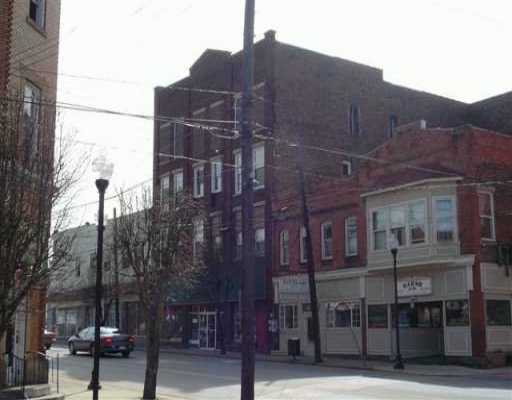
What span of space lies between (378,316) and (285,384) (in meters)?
13.3

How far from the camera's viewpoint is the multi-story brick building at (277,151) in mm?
40188

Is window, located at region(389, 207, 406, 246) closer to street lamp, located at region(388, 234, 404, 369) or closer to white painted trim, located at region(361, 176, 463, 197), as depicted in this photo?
street lamp, located at region(388, 234, 404, 369)

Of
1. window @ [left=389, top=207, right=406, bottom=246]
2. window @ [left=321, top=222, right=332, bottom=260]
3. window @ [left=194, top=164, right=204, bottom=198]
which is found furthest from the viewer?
window @ [left=194, top=164, right=204, bottom=198]

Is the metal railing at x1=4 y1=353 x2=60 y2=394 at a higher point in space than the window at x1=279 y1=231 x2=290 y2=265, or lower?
lower

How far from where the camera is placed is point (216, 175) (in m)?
48.0

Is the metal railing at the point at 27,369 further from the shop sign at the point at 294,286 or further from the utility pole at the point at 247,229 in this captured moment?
the shop sign at the point at 294,286

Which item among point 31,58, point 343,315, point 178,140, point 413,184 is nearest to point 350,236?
point 343,315

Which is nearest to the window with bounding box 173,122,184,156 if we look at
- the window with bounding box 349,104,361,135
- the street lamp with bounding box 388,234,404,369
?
the window with bounding box 349,104,361,135

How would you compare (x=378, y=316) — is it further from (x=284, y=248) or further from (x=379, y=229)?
(x=284, y=248)

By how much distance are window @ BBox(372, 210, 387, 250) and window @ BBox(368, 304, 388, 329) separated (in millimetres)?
2728

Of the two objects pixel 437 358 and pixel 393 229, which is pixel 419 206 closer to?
pixel 393 229

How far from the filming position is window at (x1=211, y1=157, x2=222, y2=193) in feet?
156

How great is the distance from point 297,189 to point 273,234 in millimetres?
2890

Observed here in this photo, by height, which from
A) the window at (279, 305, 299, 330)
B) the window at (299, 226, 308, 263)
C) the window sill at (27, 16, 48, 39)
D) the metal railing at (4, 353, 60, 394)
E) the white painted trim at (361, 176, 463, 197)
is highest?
the window sill at (27, 16, 48, 39)
